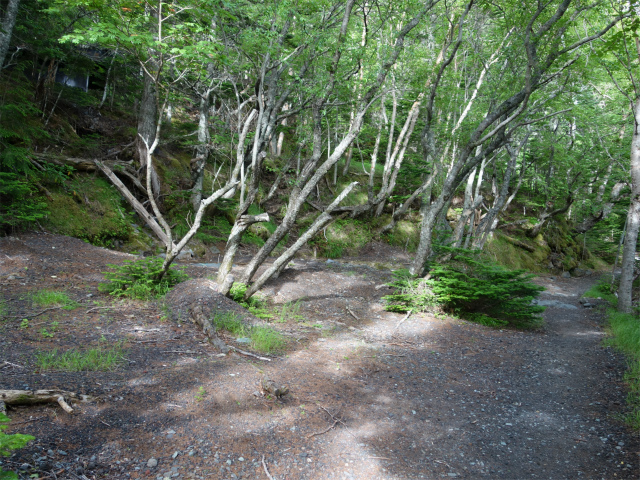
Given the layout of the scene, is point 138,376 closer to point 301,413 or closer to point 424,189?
point 301,413

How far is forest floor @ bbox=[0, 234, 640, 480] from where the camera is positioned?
111 inches

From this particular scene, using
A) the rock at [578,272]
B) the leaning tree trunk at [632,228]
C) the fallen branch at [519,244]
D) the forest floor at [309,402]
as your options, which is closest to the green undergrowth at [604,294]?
the leaning tree trunk at [632,228]

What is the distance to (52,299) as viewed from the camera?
5.56 m

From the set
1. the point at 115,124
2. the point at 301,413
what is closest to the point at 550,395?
the point at 301,413

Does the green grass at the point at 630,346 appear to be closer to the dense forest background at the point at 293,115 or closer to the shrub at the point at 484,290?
the dense forest background at the point at 293,115

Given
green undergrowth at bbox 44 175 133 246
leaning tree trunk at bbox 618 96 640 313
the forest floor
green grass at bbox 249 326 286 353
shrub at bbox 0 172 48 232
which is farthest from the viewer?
green undergrowth at bbox 44 175 133 246

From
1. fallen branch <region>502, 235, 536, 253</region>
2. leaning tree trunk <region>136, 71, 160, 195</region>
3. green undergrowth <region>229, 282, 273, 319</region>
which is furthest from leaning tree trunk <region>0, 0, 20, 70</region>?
fallen branch <region>502, 235, 536, 253</region>

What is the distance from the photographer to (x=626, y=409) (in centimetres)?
409

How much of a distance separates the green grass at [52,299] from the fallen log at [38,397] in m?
2.85

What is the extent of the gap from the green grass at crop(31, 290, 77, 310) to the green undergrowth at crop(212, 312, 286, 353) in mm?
2228

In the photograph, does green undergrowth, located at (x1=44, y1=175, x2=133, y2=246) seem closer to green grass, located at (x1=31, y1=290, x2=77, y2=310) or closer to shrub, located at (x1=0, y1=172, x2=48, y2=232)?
shrub, located at (x1=0, y1=172, x2=48, y2=232)

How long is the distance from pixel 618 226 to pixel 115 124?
23.7m

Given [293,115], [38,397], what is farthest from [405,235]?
[38,397]

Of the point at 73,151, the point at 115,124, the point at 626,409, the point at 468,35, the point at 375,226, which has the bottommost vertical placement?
the point at 626,409
